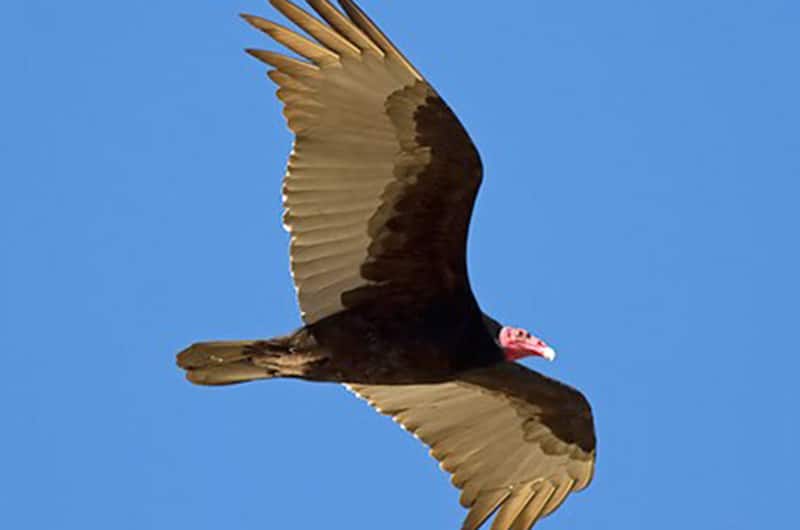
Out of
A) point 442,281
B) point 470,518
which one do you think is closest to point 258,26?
point 442,281

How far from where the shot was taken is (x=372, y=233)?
10.6 metres

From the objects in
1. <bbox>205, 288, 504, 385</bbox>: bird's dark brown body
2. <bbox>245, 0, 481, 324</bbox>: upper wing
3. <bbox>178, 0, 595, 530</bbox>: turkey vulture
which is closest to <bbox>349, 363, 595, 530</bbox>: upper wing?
<bbox>178, 0, 595, 530</bbox>: turkey vulture

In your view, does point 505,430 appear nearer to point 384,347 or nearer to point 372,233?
point 384,347

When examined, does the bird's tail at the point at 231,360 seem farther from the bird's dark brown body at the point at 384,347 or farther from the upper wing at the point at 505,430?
the upper wing at the point at 505,430

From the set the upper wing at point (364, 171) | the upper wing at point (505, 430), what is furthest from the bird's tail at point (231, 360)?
the upper wing at point (505, 430)

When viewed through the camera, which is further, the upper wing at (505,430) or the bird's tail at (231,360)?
the upper wing at (505,430)

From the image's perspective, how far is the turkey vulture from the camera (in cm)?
1013

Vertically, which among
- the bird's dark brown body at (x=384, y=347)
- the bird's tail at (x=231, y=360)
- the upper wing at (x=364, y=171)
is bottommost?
the bird's tail at (x=231, y=360)

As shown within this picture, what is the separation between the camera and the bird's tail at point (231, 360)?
1044 centimetres

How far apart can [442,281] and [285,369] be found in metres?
0.94

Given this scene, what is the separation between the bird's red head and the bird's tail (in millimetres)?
1269

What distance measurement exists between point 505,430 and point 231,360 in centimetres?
195

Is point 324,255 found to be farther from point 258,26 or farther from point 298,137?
point 258,26

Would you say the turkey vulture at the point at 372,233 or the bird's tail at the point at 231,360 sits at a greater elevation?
the turkey vulture at the point at 372,233
